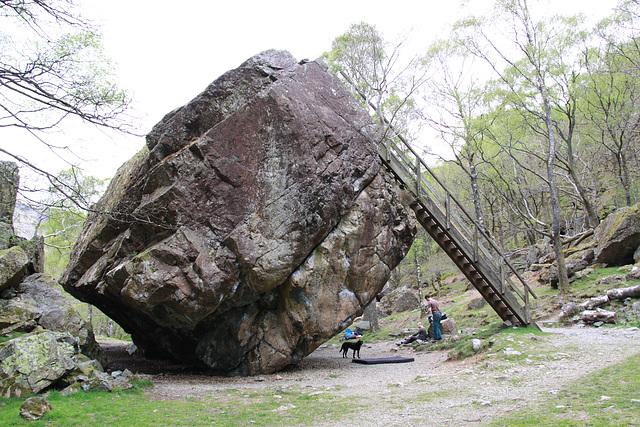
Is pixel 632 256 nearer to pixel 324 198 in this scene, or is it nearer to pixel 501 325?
pixel 501 325

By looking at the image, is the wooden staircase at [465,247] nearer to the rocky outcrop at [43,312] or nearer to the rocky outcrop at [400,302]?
the rocky outcrop at [43,312]

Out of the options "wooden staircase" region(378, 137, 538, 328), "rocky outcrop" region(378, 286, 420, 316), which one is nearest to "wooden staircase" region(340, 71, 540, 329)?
"wooden staircase" region(378, 137, 538, 328)

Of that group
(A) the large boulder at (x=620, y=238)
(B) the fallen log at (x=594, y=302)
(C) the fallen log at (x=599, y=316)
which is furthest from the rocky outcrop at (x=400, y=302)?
(C) the fallen log at (x=599, y=316)

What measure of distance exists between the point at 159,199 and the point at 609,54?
2597 centimetres

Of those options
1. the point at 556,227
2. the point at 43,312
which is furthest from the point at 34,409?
the point at 556,227

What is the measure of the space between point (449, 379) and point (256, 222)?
279 inches

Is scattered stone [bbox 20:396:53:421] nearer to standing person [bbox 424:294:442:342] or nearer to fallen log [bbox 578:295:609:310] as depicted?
standing person [bbox 424:294:442:342]

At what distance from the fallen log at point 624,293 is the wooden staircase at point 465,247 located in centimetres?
288

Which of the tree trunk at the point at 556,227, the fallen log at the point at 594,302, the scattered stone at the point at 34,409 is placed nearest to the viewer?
the scattered stone at the point at 34,409

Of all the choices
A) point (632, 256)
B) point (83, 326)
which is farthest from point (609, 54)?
point (83, 326)

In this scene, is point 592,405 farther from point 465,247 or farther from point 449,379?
point 465,247

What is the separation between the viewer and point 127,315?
1717cm

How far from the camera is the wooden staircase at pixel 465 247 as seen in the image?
15.0m

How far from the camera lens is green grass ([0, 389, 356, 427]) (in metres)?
6.79
